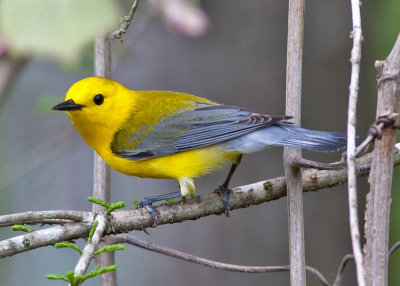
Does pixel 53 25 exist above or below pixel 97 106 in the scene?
above

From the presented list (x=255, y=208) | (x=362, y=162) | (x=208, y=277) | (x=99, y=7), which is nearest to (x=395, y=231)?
(x=255, y=208)

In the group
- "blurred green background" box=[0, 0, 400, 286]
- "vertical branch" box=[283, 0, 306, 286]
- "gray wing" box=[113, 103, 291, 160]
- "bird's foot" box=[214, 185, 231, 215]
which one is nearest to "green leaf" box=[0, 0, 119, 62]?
"vertical branch" box=[283, 0, 306, 286]

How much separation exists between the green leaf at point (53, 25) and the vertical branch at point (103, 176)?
58 centimetres

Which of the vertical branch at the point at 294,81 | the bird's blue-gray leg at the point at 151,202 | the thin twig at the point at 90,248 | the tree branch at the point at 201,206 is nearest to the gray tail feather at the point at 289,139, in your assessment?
the tree branch at the point at 201,206

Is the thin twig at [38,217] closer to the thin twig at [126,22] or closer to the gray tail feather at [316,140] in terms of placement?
the thin twig at [126,22]

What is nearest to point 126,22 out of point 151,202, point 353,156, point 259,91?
point 151,202

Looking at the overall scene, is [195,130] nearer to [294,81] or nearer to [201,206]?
[201,206]

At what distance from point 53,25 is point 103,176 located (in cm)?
98

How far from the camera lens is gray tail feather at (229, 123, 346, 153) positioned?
2889 mm

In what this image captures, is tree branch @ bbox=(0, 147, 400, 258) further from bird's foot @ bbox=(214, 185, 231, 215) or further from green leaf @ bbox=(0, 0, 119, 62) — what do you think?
green leaf @ bbox=(0, 0, 119, 62)

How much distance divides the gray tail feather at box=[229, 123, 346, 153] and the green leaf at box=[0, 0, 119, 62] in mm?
1107

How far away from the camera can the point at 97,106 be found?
3578 millimetres

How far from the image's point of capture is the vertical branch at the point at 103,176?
284 cm

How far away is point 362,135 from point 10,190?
13.0 ft
